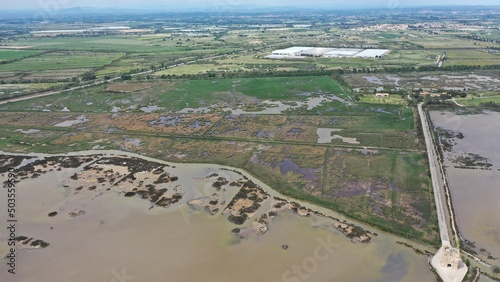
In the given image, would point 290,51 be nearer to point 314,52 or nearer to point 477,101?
point 314,52

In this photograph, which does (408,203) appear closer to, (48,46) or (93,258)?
(93,258)

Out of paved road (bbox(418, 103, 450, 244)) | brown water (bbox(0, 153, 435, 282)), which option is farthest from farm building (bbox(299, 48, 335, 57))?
brown water (bbox(0, 153, 435, 282))

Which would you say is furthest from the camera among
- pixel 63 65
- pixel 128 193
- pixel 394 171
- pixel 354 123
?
pixel 63 65

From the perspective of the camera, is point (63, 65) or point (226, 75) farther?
point (63, 65)

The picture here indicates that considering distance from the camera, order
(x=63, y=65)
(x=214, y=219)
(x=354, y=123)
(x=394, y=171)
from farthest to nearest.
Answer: (x=63, y=65), (x=354, y=123), (x=394, y=171), (x=214, y=219)

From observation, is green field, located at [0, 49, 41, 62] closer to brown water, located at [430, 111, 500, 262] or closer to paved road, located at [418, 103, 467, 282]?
brown water, located at [430, 111, 500, 262]

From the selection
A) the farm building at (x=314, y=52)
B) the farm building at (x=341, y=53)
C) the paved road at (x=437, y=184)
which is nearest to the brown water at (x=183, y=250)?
the paved road at (x=437, y=184)

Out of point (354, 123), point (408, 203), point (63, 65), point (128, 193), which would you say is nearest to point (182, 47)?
point (63, 65)
